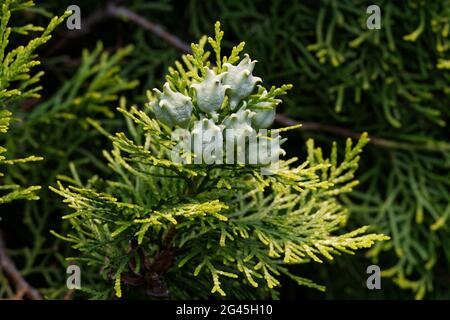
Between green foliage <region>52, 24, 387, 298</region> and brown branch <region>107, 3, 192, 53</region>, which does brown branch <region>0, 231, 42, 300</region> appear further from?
brown branch <region>107, 3, 192, 53</region>

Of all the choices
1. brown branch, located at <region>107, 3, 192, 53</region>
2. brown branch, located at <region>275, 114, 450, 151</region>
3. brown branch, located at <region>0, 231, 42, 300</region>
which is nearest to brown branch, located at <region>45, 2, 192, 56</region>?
brown branch, located at <region>107, 3, 192, 53</region>

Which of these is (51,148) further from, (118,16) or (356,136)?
(356,136)

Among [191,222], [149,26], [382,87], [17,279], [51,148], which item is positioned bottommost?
[17,279]

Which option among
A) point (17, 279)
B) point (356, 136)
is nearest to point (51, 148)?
point (17, 279)

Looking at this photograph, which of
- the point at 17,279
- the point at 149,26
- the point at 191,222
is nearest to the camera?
the point at 191,222

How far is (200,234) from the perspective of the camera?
1121 millimetres

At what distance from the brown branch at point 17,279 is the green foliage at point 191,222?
1.11 ft

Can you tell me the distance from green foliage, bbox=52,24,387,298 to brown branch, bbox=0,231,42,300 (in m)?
0.34

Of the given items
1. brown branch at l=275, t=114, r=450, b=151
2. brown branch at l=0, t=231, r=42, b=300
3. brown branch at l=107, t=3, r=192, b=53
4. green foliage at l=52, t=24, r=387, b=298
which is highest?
brown branch at l=107, t=3, r=192, b=53

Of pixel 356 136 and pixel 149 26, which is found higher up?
pixel 149 26

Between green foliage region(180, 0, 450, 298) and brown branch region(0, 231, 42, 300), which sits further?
green foliage region(180, 0, 450, 298)

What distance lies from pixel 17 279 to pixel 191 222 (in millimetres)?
672

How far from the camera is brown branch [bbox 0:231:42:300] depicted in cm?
147

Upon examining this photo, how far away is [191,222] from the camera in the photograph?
1.03 metres
